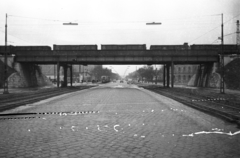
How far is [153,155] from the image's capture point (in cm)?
479

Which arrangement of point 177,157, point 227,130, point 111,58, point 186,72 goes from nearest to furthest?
point 177,157
point 227,130
point 111,58
point 186,72

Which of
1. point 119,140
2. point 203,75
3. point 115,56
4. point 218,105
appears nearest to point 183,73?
point 203,75

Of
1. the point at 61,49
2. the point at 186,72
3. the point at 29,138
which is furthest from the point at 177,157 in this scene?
the point at 186,72

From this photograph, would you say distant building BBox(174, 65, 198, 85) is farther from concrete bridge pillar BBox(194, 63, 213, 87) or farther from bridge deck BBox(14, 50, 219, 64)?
bridge deck BBox(14, 50, 219, 64)

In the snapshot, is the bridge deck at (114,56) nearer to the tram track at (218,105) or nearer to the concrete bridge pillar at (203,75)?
the concrete bridge pillar at (203,75)

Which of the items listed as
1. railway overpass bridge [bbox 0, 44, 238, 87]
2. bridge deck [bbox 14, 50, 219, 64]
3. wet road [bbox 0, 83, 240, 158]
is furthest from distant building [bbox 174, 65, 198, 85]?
wet road [bbox 0, 83, 240, 158]

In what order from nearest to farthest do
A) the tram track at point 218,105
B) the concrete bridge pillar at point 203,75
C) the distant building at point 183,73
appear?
1. the tram track at point 218,105
2. the concrete bridge pillar at point 203,75
3. the distant building at point 183,73

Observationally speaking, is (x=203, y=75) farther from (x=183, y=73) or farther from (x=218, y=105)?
(x=183, y=73)

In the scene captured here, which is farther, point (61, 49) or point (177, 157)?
point (61, 49)

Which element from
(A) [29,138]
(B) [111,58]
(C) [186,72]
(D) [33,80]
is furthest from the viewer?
(C) [186,72]

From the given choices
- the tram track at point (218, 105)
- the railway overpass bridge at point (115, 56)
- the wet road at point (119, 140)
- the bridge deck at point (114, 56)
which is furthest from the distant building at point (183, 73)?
the wet road at point (119, 140)

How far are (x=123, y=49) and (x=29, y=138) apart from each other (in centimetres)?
4040

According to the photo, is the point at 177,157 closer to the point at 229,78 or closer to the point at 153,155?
the point at 153,155

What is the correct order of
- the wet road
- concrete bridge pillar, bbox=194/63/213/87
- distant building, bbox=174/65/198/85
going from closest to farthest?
the wet road
concrete bridge pillar, bbox=194/63/213/87
distant building, bbox=174/65/198/85
